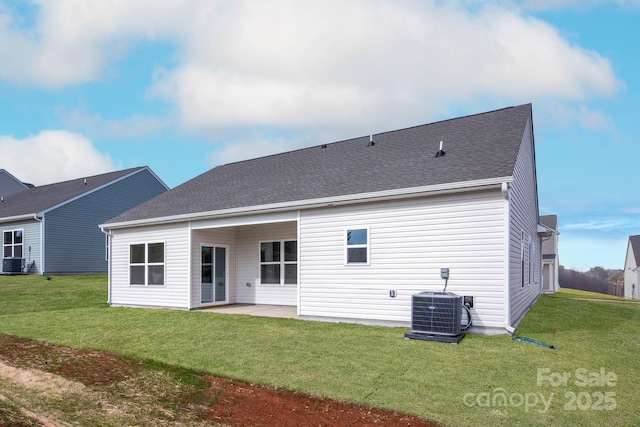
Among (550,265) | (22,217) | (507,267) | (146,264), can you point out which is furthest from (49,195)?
(550,265)

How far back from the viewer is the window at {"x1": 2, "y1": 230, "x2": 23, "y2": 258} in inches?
880

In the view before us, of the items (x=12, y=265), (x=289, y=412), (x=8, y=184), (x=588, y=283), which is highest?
(x=8, y=184)

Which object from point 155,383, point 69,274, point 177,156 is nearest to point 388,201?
point 155,383

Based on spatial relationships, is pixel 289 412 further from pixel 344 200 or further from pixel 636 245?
pixel 636 245

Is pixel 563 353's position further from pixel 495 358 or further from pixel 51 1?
pixel 51 1

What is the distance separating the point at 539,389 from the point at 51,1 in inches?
481

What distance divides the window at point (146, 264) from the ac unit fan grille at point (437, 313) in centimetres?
837

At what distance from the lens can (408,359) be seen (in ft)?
22.2

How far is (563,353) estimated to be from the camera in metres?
7.09

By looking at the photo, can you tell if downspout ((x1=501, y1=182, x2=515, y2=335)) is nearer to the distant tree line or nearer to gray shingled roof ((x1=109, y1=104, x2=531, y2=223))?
gray shingled roof ((x1=109, y1=104, x2=531, y2=223))

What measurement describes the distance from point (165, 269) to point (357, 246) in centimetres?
651

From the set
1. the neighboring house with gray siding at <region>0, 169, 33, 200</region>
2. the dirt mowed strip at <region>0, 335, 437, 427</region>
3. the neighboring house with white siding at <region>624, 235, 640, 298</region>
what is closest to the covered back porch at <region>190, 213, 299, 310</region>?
the dirt mowed strip at <region>0, 335, 437, 427</region>

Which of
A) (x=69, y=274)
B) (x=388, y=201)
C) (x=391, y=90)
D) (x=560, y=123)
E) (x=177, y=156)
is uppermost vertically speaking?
(x=391, y=90)

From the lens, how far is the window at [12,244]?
73.3 feet
